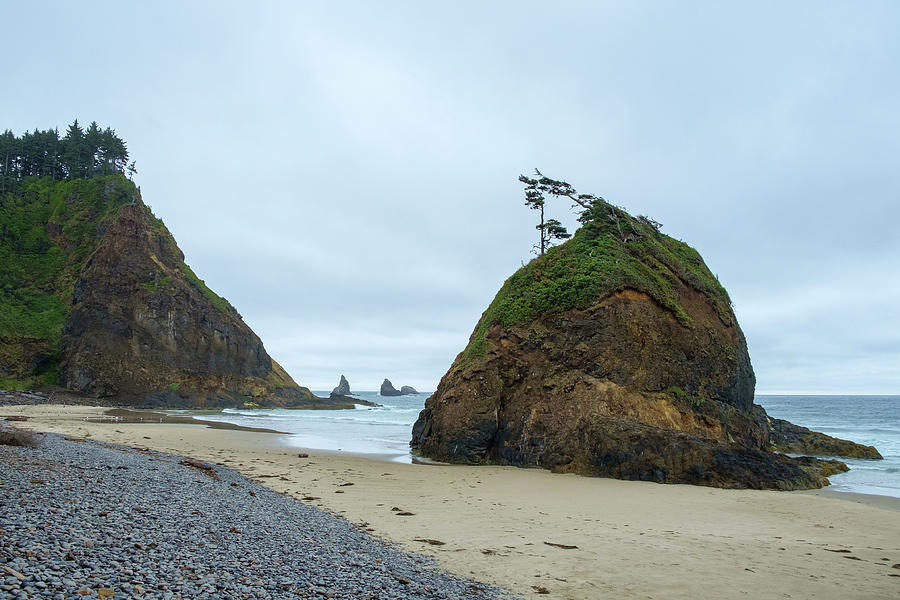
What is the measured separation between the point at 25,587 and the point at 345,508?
819 centimetres

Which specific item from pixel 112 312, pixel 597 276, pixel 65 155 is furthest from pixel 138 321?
pixel 597 276

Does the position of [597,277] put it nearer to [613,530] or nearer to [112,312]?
[613,530]

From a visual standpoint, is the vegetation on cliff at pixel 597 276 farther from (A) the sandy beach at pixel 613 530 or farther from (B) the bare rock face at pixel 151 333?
(B) the bare rock face at pixel 151 333

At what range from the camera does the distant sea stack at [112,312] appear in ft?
186

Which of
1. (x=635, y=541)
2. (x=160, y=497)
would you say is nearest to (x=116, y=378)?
(x=160, y=497)

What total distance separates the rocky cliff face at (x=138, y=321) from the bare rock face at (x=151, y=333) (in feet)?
0.36

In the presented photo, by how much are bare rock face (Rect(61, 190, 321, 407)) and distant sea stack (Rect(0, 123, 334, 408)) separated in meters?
0.12

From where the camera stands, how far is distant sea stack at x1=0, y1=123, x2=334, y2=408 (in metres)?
56.6

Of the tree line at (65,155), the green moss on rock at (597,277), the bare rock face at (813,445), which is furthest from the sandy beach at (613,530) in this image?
the tree line at (65,155)

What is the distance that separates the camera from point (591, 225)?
27594 millimetres

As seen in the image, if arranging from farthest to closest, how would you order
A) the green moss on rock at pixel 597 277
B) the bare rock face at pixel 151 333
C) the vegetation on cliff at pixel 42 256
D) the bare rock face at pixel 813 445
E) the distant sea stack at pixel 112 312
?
the bare rock face at pixel 151 333 < the distant sea stack at pixel 112 312 < the vegetation on cliff at pixel 42 256 < the bare rock face at pixel 813 445 < the green moss on rock at pixel 597 277

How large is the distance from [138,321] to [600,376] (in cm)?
5806

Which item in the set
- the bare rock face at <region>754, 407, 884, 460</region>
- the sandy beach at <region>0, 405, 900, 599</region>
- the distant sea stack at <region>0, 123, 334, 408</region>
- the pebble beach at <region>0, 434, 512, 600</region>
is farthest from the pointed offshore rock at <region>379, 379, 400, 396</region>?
the pebble beach at <region>0, 434, 512, 600</region>

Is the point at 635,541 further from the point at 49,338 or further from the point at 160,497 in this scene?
the point at 49,338
